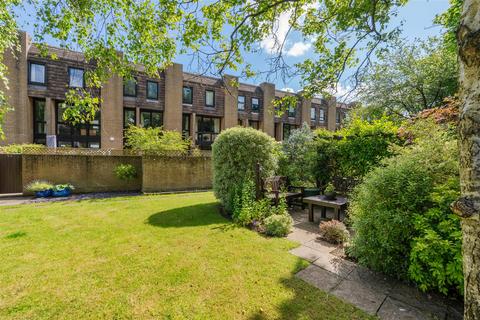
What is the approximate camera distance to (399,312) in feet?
8.12

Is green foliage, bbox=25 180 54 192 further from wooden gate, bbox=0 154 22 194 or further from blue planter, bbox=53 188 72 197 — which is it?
wooden gate, bbox=0 154 22 194

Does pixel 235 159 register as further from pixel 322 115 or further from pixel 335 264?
pixel 322 115

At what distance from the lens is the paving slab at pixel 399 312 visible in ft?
7.84

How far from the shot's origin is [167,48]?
442cm

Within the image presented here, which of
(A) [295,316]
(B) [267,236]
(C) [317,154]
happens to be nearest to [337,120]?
(C) [317,154]

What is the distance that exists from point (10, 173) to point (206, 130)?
1401 centimetres

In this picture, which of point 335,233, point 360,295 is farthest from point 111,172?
point 360,295

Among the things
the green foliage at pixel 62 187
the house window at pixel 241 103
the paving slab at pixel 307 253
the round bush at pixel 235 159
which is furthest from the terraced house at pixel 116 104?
the paving slab at pixel 307 253

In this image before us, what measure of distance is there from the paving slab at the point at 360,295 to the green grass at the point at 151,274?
0.48 ft

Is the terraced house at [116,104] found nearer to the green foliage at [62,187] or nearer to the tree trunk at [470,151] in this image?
the green foliage at [62,187]

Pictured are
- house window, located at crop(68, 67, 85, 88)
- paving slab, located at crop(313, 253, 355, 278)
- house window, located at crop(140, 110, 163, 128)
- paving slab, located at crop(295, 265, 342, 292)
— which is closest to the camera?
paving slab, located at crop(295, 265, 342, 292)

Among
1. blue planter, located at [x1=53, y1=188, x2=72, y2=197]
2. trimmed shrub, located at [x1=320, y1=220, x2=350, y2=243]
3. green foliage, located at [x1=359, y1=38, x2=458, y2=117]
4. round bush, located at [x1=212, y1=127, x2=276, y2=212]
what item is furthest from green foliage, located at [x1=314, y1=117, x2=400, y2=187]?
blue planter, located at [x1=53, y1=188, x2=72, y2=197]

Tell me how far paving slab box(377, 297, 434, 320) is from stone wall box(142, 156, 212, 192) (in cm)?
1022

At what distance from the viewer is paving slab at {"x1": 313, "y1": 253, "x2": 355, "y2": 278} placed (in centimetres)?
336
